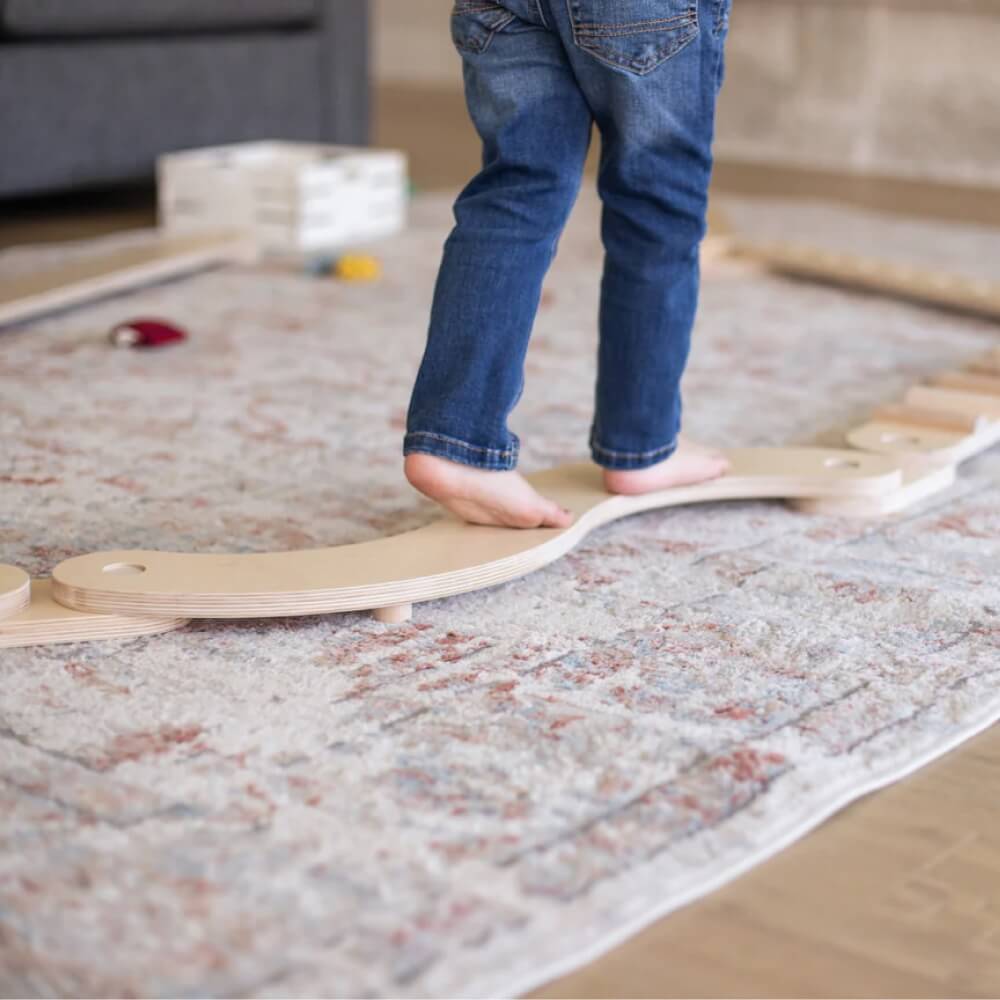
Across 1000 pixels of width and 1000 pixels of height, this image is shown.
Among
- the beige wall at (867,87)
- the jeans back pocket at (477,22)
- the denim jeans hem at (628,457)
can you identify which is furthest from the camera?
the beige wall at (867,87)

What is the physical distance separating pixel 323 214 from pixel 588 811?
2.02m

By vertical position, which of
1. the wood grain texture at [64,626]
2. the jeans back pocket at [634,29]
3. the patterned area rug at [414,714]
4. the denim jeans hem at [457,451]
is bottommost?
the patterned area rug at [414,714]

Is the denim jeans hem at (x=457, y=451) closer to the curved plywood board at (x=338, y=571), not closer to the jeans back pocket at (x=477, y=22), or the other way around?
the curved plywood board at (x=338, y=571)

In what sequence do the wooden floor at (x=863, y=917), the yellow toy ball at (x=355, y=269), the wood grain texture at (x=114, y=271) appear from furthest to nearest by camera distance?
the yellow toy ball at (x=355, y=269) < the wood grain texture at (x=114, y=271) < the wooden floor at (x=863, y=917)

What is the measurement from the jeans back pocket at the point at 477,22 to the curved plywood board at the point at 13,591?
1.75 feet

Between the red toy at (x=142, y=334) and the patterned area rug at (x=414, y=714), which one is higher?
the red toy at (x=142, y=334)

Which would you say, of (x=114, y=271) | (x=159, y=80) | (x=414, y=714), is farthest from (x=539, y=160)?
(x=159, y=80)

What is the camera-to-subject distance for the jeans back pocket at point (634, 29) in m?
1.17

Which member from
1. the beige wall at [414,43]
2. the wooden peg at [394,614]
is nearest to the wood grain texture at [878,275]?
the wooden peg at [394,614]

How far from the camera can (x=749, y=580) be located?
1.28 meters

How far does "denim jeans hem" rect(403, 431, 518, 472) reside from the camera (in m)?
1.24

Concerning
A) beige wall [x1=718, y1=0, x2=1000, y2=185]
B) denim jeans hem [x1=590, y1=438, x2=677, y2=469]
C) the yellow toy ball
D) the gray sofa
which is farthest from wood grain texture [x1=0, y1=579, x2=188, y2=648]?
beige wall [x1=718, y1=0, x2=1000, y2=185]

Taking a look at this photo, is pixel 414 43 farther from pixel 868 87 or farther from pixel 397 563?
pixel 397 563

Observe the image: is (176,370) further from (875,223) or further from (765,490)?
(875,223)
